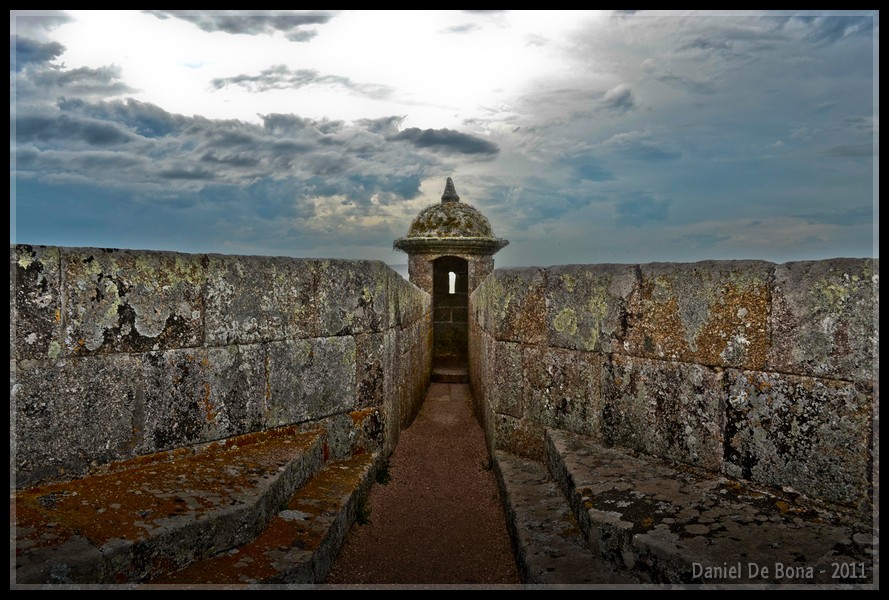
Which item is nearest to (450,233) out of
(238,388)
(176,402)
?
(238,388)

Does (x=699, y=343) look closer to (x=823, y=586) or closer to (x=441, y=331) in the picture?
(x=823, y=586)

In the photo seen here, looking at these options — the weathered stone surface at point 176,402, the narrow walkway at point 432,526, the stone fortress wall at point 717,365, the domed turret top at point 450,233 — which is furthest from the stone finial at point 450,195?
the weathered stone surface at point 176,402

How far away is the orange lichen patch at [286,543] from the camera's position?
7.86 feet

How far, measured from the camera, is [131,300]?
9.85ft

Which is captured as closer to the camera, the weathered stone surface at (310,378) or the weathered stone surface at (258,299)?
the weathered stone surface at (258,299)

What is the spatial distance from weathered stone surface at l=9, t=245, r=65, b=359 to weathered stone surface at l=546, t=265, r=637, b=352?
3.04 metres

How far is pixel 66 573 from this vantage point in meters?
2.03

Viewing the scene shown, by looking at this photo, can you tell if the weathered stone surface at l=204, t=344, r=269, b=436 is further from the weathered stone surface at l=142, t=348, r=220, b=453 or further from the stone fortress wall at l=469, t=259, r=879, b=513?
the stone fortress wall at l=469, t=259, r=879, b=513

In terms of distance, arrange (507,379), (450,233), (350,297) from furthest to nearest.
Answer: (450,233), (507,379), (350,297)

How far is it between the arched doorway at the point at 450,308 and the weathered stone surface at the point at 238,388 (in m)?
9.96

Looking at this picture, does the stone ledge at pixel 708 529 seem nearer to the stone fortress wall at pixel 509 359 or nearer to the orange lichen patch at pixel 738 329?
the stone fortress wall at pixel 509 359

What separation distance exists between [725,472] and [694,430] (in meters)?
0.26

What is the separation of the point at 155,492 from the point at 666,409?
9.30 ft

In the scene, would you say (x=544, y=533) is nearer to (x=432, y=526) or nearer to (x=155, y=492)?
(x=432, y=526)
